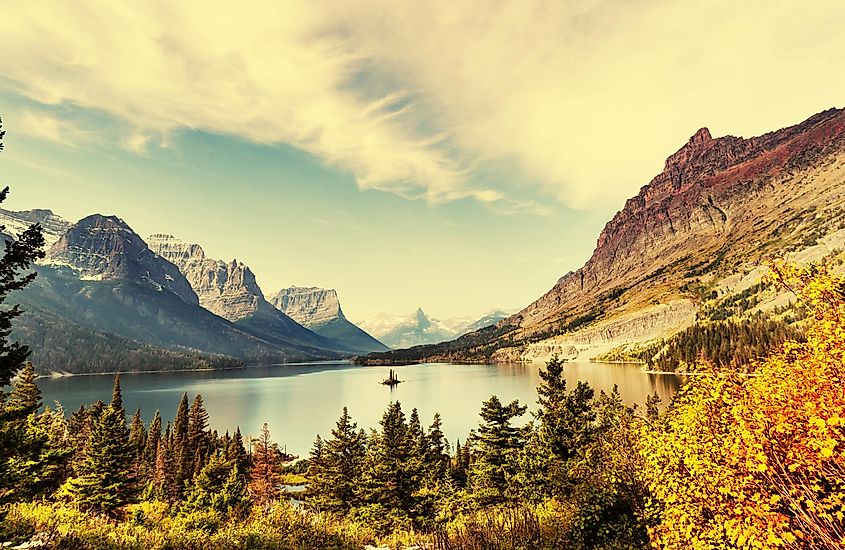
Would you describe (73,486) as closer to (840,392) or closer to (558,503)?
(558,503)

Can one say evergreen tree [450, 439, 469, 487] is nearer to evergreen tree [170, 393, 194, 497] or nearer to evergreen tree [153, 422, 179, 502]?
evergreen tree [170, 393, 194, 497]

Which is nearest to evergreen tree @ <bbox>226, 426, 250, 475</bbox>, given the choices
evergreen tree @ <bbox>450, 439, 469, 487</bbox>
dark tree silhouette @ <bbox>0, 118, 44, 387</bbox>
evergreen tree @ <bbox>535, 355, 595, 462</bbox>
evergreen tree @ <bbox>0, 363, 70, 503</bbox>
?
evergreen tree @ <bbox>0, 363, 70, 503</bbox>

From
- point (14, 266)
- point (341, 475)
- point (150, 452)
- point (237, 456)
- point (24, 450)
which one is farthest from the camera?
point (150, 452)

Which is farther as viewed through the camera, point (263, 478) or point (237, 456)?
point (237, 456)

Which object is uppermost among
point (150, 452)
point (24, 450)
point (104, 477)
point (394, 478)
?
point (24, 450)

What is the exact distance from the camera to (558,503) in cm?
2820

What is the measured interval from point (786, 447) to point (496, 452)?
105ft

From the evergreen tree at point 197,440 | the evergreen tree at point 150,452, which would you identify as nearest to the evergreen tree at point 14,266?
the evergreen tree at point 197,440

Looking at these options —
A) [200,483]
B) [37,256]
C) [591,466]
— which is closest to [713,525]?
[591,466]

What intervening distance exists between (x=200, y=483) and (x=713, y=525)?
→ 54414 mm

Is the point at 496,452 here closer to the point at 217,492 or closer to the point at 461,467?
the point at 217,492

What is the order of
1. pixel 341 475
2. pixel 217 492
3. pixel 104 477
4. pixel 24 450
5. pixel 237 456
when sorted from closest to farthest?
pixel 24 450 < pixel 104 477 < pixel 341 475 < pixel 217 492 < pixel 237 456

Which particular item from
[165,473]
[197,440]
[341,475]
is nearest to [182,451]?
[197,440]

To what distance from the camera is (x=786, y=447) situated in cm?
1081
